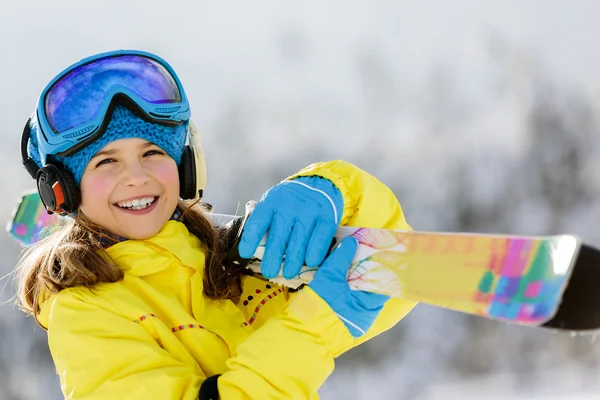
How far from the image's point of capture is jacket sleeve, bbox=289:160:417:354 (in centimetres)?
194

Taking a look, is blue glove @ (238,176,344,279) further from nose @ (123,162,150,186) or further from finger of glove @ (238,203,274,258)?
nose @ (123,162,150,186)

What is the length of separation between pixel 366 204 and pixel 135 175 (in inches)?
24.6

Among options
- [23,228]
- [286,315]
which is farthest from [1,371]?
[286,315]

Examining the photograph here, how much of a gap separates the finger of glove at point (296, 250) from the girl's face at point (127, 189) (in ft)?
1.40

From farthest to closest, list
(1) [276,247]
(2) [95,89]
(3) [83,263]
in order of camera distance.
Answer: (2) [95,89]
(3) [83,263]
(1) [276,247]

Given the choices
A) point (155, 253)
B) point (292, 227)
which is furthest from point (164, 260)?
point (292, 227)

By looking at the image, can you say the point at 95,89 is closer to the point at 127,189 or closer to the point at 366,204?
the point at 127,189

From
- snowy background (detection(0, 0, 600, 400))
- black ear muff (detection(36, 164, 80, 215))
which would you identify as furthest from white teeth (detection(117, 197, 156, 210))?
snowy background (detection(0, 0, 600, 400))

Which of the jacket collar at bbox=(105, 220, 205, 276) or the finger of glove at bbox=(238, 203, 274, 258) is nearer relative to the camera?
the finger of glove at bbox=(238, 203, 274, 258)

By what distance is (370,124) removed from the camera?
859cm

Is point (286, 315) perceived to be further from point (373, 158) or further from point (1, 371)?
point (373, 158)

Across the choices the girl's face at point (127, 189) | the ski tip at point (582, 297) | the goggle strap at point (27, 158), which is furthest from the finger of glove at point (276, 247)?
the goggle strap at point (27, 158)

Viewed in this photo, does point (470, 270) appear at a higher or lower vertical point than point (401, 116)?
higher

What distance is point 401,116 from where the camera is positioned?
8.83 metres
